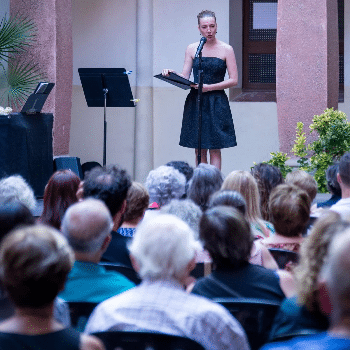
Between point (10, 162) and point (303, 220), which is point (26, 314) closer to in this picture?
point (303, 220)

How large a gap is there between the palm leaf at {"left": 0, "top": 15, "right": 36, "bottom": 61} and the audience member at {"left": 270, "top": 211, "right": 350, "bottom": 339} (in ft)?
18.4

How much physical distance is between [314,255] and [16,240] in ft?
2.51

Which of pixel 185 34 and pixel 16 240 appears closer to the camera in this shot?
pixel 16 240

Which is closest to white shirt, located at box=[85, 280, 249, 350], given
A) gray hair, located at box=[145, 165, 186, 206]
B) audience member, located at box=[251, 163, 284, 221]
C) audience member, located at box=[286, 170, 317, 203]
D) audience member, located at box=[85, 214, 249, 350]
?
audience member, located at box=[85, 214, 249, 350]

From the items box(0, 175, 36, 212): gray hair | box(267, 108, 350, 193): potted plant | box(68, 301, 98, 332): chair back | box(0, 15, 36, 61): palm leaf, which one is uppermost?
box(0, 15, 36, 61): palm leaf

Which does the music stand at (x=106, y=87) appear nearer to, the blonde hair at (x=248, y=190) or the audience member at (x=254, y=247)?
the blonde hair at (x=248, y=190)

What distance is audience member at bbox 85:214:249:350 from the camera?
2029 millimetres

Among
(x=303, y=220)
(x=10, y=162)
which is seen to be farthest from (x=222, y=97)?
(x=303, y=220)

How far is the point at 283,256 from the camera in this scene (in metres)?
3.03

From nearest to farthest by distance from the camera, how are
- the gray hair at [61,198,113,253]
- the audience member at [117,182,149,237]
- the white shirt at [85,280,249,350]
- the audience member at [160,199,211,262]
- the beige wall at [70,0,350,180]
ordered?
the white shirt at [85,280,249,350]
the gray hair at [61,198,113,253]
the audience member at [160,199,211,262]
the audience member at [117,182,149,237]
the beige wall at [70,0,350,180]

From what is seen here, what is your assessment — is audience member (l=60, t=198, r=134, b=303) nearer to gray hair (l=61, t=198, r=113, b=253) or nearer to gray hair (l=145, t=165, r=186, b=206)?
gray hair (l=61, t=198, r=113, b=253)

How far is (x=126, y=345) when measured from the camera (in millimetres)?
1888

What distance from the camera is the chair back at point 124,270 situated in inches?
109

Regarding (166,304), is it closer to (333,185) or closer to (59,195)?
(59,195)
